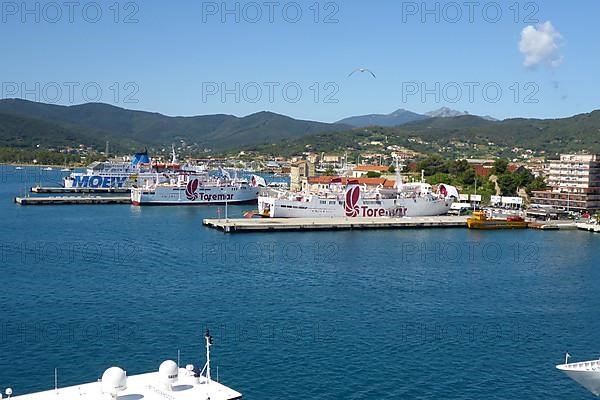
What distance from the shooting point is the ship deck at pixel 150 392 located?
8328mm

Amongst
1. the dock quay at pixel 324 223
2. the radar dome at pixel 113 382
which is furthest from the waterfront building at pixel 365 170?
the radar dome at pixel 113 382

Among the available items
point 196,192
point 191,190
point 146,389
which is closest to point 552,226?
point 196,192

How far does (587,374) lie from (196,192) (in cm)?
3412

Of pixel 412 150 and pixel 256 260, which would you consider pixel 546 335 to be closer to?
pixel 256 260

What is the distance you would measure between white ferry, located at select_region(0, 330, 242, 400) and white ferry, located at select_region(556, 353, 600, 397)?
16.0 ft

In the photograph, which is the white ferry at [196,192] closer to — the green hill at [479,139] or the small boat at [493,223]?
the small boat at [493,223]

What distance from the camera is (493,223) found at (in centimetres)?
3203

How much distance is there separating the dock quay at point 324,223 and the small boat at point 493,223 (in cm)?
84

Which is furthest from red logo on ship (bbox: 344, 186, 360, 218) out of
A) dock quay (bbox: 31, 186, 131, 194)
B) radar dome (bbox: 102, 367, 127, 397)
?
radar dome (bbox: 102, 367, 127, 397)

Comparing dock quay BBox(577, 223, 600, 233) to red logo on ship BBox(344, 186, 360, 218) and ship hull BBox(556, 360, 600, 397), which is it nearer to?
red logo on ship BBox(344, 186, 360, 218)

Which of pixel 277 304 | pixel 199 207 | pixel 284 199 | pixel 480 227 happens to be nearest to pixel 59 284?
pixel 277 304

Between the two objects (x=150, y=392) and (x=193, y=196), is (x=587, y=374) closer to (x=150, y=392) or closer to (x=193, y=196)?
(x=150, y=392)

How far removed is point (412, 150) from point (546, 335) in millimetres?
95849

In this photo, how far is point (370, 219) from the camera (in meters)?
33.2
